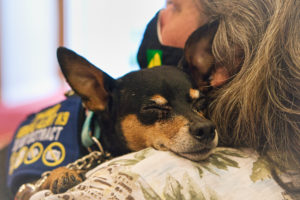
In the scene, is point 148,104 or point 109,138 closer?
point 148,104

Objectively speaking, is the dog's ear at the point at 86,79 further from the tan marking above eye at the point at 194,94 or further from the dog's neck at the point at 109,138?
the tan marking above eye at the point at 194,94

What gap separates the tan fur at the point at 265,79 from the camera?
663mm

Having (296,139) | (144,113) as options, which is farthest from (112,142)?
(296,139)

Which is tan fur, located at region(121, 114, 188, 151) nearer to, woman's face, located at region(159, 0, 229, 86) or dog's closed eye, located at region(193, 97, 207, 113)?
dog's closed eye, located at region(193, 97, 207, 113)

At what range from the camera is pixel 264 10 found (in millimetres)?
708

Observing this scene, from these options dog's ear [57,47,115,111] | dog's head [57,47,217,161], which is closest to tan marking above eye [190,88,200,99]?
dog's head [57,47,217,161]

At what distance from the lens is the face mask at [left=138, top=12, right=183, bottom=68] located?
887 millimetres

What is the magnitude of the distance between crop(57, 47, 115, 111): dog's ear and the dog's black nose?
0.33m

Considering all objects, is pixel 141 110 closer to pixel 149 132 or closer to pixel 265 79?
pixel 149 132

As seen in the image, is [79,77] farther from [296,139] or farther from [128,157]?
[296,139]

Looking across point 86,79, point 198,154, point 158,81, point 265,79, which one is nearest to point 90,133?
point 86,79

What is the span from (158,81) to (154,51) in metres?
0.12

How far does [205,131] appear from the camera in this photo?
0.70 metres

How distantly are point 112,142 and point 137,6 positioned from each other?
1.44 feet
